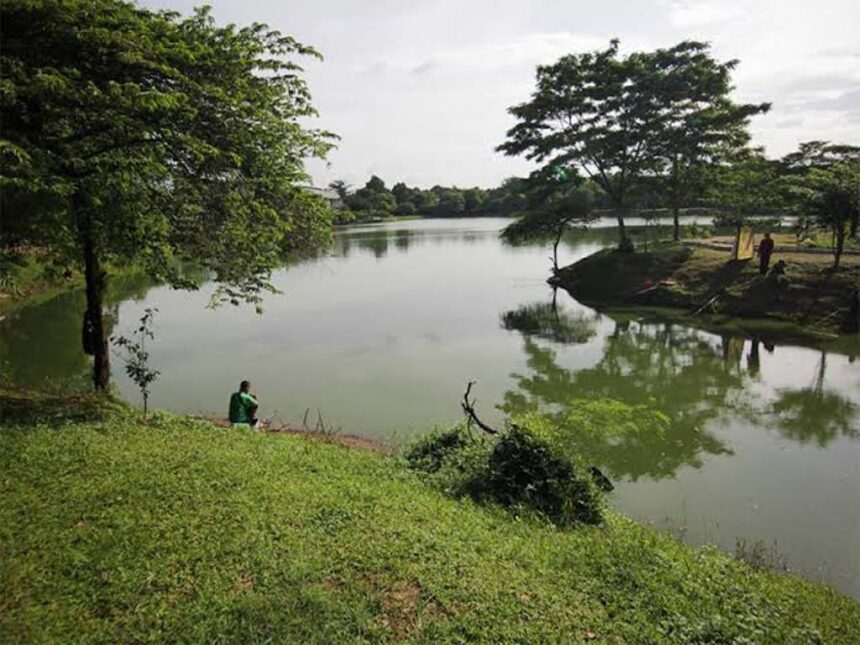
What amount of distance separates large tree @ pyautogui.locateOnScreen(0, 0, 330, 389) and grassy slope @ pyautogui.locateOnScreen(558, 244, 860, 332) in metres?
19.3

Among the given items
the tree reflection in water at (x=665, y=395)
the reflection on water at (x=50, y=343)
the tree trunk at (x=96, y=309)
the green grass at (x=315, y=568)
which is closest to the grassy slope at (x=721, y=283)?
the tree reflection in water at (x=665, y=395)

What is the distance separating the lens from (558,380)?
16469 mm

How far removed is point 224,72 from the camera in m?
9.52

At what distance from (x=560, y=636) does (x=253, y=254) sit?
8.16 m

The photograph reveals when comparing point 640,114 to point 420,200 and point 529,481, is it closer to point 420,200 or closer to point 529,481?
point 529,481

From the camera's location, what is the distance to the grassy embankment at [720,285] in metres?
21.5

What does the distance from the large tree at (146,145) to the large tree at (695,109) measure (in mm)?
24291

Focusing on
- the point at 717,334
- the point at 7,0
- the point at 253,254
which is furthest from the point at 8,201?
the point at 717,334

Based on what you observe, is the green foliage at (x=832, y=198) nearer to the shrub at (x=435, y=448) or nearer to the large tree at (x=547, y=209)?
the large tree at (x=547, y=209)

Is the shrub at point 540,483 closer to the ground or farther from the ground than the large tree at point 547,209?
closer to the ground

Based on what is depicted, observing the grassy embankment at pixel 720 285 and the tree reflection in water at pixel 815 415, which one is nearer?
the tree reflection in water at pixel 815 415

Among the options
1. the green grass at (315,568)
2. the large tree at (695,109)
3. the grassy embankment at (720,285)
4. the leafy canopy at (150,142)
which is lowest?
the green grass at (315,568)

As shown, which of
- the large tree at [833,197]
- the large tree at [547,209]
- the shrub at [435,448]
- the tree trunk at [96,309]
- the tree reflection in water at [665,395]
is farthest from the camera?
the large tree at [547,209]

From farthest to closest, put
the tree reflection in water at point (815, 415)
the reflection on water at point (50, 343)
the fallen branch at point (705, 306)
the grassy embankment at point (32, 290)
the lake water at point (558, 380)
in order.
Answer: the grassy embankment at point (32, 290)
the fallen branch at point (705, 306)
the reflection on water at point (50, 343)
the tree reflection in water at point (815, 415)
the lake water at point (558, 380)
